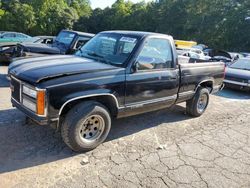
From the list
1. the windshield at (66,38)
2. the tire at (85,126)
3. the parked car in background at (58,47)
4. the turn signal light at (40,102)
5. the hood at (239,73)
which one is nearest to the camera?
the turn signal light at (40,102)

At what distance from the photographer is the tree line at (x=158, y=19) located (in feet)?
108

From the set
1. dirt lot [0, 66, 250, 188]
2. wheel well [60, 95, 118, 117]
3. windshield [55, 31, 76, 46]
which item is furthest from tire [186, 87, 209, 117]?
windshield [55, 31, 76, 46]

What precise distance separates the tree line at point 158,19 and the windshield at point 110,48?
30.5 m

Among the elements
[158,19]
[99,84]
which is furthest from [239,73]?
[158,19]

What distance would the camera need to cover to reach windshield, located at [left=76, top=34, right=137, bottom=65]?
4.73m

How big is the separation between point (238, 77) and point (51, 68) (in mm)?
8095

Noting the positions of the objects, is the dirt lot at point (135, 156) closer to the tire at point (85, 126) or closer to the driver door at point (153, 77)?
the tire at point (85, 126)

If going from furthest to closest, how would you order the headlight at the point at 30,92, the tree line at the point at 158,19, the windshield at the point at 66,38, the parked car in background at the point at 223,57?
the tree line at the point at 158,19
the parked car in background at the point at 223,57
the windshield at the point at 66,38
the headlight at the point at 30,92

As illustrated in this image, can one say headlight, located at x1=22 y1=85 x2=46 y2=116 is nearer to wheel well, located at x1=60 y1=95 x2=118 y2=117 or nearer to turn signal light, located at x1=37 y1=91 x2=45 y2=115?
turn signal light, located at x1=37 y1=91 x2=45 y2=115

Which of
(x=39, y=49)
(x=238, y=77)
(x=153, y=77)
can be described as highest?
(x=39, y=49)

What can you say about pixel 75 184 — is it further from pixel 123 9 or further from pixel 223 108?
pixel 123 9

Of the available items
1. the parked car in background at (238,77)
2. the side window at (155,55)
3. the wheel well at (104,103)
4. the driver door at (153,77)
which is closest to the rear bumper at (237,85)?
the parked car in background at (238,77)

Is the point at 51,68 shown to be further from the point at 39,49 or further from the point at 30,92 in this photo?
the point at 39,49

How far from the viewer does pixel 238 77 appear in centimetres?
1009
